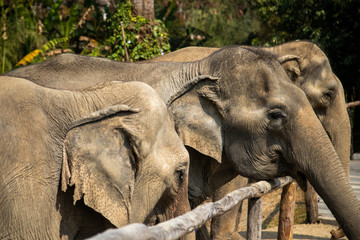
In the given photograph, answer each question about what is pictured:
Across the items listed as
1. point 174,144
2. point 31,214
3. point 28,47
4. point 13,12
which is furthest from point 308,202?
point 13,12

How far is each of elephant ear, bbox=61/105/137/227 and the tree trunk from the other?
5263 mm

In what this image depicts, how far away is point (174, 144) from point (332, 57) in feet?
35.7

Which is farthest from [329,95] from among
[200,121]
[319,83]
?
[200,121]

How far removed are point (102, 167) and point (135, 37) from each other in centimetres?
487

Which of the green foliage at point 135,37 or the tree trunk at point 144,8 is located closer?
the green foliage at point 135,37

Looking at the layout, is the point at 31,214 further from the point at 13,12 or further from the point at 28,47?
the point at 13,12

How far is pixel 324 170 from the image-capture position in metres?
3.96

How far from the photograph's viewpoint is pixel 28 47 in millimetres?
12945

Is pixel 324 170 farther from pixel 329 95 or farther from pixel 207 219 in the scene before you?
pixel 329 95

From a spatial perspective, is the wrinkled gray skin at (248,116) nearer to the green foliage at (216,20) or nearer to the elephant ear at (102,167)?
the elephant ear at (102,167)

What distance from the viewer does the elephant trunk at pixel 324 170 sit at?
12.8 ft

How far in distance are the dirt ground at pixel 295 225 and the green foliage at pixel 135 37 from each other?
231cm

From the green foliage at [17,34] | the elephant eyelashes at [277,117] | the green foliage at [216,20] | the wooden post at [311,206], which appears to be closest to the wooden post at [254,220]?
the elephant eyelashes at [277,117]

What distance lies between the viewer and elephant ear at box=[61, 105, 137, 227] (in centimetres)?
289
